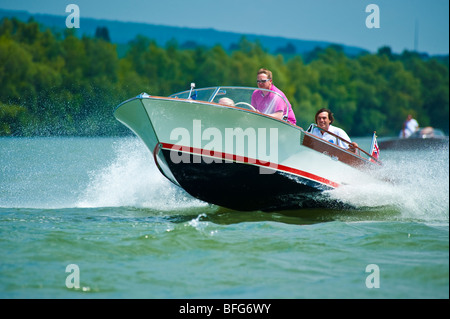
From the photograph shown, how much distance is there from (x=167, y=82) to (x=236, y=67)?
26.1 ft

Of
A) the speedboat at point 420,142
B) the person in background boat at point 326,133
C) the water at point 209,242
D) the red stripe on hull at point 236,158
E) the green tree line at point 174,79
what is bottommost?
the water at point 209,242

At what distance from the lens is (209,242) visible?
246 inches

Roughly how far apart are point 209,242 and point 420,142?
23.6 metres

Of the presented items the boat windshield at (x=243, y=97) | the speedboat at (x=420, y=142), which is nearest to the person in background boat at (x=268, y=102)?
the boat windshield at (x=243, y=97)

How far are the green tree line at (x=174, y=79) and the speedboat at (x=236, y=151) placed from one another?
570 inches

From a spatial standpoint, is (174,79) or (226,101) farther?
(174,79)

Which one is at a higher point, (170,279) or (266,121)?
(266,121)

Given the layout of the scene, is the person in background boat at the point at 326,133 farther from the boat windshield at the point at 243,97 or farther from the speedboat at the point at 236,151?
the boat windshield at the point at 243,97

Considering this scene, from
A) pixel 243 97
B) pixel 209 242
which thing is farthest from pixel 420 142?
pixel 209 242

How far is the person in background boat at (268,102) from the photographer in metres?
7.67

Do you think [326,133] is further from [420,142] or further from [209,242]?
[420,142]
